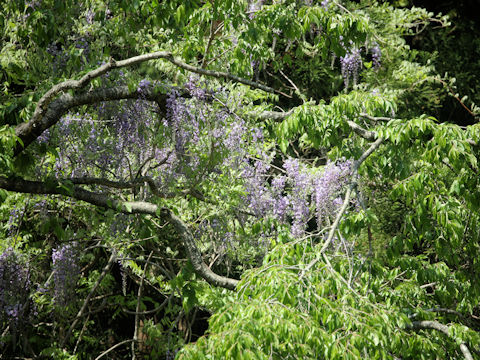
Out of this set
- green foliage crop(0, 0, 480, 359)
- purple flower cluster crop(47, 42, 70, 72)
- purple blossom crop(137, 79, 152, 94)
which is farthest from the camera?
purple flower cluster crop(47, 42, 70, 72)

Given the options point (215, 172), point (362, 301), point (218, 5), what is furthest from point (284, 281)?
point (215, 172)

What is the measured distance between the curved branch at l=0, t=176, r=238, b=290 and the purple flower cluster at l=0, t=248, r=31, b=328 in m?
1.62

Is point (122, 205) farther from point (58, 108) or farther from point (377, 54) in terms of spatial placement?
point (377, 54)

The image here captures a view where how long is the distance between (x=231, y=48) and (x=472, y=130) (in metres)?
1.89

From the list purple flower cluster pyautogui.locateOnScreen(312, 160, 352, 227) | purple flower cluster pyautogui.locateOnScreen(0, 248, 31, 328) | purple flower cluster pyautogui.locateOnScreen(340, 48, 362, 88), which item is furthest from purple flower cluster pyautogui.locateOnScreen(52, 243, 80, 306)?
purple flower cluster pyautogui.locateOnScreen(340, 48, 362, 88)

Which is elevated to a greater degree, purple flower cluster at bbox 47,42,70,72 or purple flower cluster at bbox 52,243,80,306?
purple flower cluster at bbox 47,42,70,72

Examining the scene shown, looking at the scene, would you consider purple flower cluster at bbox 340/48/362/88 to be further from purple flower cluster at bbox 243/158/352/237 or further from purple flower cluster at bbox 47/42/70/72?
purple flower cluster at bbox 47/42/70/72

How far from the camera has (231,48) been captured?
4309 mm

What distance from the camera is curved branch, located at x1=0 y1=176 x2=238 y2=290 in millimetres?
3393

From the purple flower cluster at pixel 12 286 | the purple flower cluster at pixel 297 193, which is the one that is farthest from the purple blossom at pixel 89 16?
the purple flower cluster at pixel 12 286

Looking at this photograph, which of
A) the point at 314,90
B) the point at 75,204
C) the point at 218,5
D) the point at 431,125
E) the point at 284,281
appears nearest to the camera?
the point at 284,281

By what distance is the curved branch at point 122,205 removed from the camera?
3.39 metres

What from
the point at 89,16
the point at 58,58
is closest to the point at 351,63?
the point at 89,16

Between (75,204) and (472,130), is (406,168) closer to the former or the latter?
(472,130)
